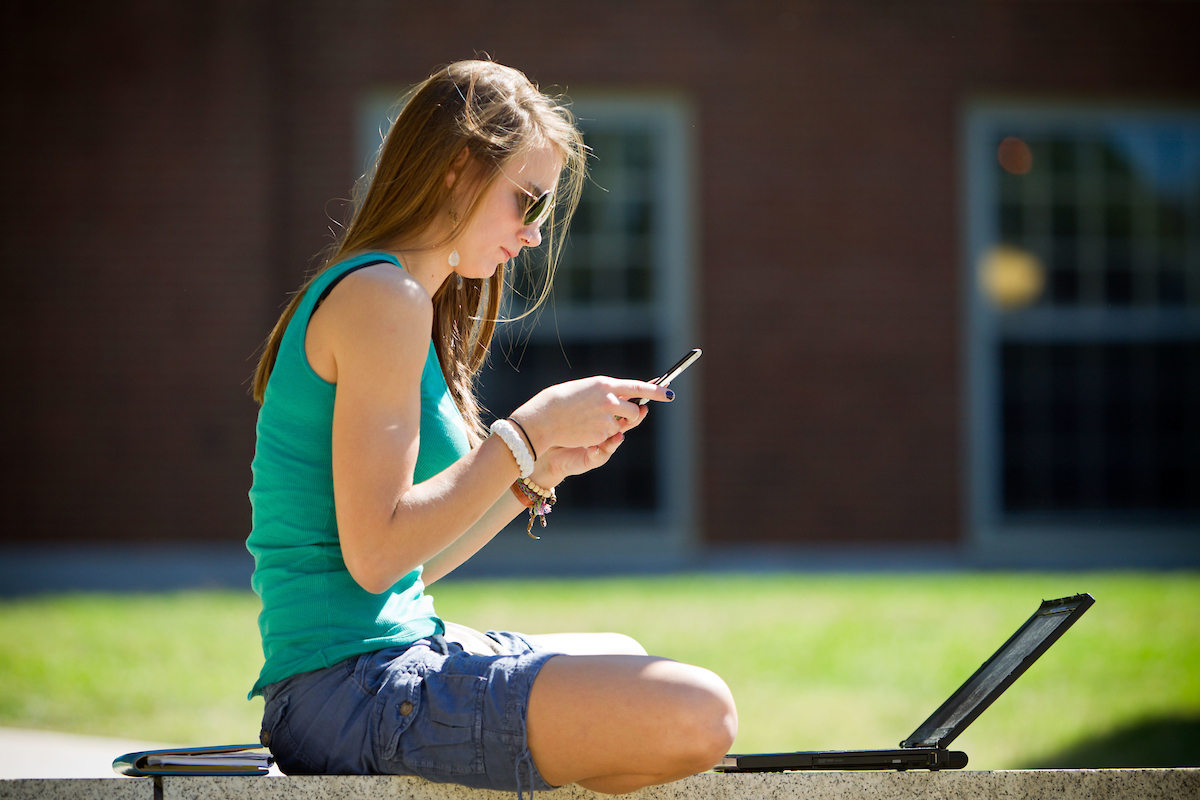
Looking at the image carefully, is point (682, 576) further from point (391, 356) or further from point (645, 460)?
point (391, 356)

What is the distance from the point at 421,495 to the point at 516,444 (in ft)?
0.51

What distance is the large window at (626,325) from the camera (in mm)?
8531

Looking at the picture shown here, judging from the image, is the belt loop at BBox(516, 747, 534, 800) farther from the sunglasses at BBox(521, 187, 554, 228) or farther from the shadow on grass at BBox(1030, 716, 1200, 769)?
the shadow on grass at BBox(1030, 716, 1200, 769)

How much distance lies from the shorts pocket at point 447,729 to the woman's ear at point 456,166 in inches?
30.2

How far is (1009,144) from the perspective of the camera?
880 cm

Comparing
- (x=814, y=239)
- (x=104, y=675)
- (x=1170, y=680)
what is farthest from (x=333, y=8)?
(x=1170, y=680)

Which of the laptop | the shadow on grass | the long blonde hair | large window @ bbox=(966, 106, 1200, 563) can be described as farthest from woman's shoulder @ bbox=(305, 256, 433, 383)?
large window @ bbox=(966, 106, 1200, 563)

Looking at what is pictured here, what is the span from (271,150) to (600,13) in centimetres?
264

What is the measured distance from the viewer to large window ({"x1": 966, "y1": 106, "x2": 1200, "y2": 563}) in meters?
8.77

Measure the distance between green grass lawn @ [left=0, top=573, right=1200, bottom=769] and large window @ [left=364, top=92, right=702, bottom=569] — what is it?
52.8 inches

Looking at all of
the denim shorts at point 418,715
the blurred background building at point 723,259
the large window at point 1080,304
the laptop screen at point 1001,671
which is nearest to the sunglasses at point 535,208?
the denim shorts at point 418,715

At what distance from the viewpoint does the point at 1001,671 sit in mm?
1906

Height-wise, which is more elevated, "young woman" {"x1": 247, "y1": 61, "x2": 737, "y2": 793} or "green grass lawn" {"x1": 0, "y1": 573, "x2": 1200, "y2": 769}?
"young woman" {"x1": 247, "y1": 61, "x2": 737, "y2": 793}

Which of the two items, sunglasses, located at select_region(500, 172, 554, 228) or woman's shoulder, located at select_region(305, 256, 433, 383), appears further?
sunglasses, located at select_region(500, 172, 554, 228)
